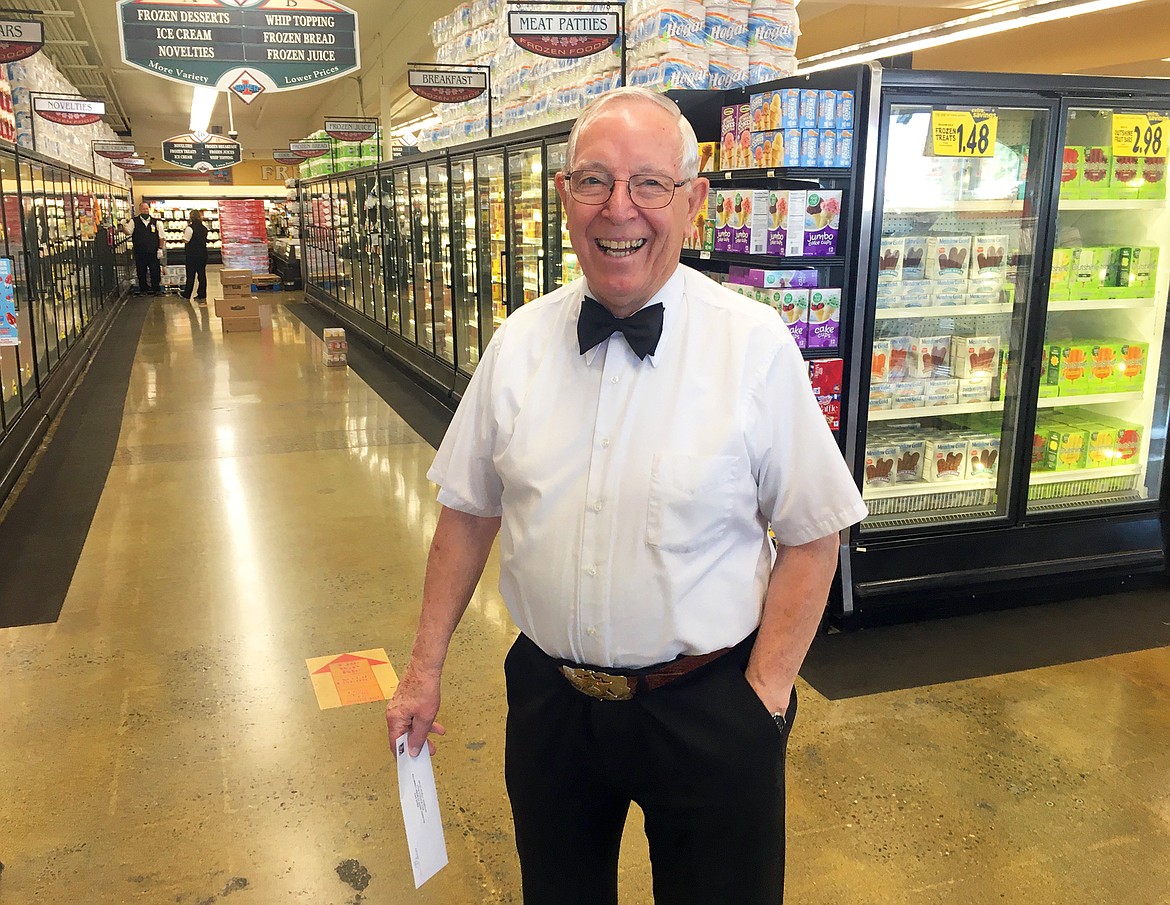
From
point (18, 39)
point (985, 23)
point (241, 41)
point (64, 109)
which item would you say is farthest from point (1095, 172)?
point (64, 109)

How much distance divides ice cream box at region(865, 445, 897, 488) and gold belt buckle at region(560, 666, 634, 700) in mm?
2759

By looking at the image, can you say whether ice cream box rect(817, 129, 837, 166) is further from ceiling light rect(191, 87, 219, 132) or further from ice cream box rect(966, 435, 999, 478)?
ceiling light rect(191, 87, 219, 132)

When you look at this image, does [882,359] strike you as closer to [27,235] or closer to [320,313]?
[27,235]

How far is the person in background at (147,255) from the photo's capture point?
65.0 feet

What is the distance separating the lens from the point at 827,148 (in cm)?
340

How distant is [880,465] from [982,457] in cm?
52

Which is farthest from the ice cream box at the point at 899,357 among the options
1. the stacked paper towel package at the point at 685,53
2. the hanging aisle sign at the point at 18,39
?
the hanging aisle sign at the point at 18,39

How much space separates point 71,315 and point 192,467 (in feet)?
16.6

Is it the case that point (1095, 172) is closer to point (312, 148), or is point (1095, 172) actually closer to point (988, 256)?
point (988, 256)

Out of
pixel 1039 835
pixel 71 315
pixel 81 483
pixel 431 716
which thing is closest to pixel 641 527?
pixel 431 716

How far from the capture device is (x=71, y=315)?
10.1 m

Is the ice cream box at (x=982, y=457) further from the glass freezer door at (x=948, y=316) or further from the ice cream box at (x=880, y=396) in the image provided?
the ice cream box at (x=880, y=396)

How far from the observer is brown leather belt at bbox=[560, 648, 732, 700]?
1.53 m

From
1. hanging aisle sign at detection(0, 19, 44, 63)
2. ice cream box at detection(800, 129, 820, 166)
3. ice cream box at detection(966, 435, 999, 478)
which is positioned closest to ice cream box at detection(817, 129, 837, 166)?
ice cream box at detection(800, 129, 820, 166)
